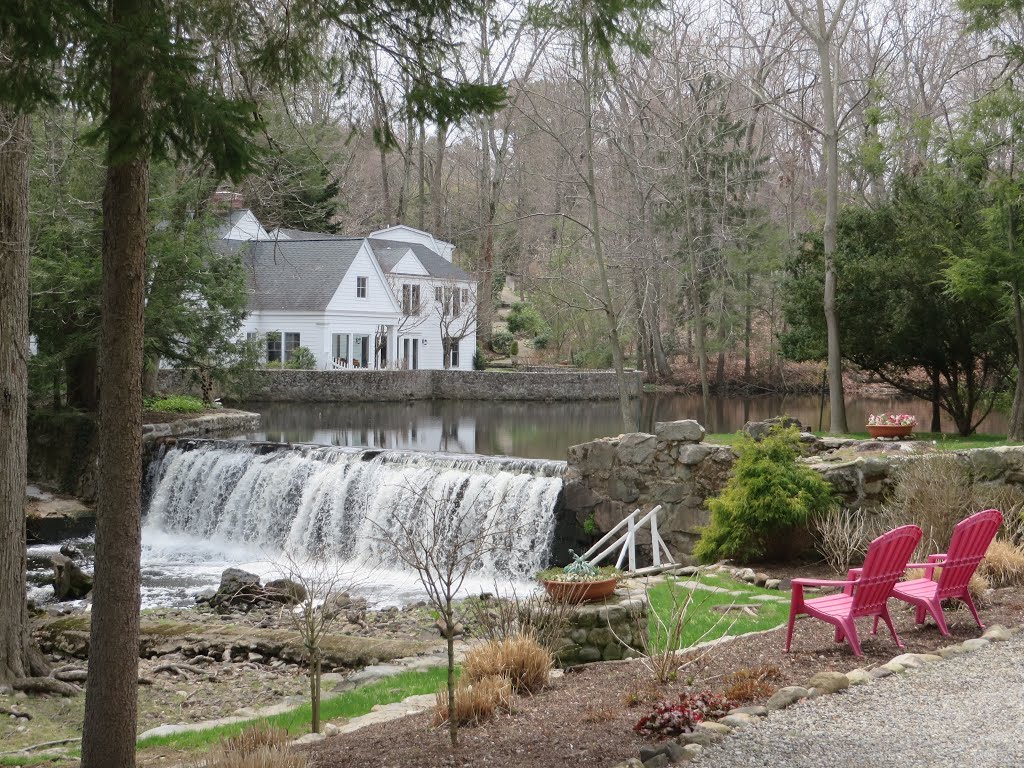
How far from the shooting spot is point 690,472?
46.5 feet

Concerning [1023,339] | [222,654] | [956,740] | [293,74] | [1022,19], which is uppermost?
[1022,19]

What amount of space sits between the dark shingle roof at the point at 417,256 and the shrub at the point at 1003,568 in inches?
1262

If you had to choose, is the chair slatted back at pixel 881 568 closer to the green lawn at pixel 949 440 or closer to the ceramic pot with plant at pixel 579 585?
the ceramic pot with plant at pixel 579 585

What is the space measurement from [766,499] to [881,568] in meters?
5.14

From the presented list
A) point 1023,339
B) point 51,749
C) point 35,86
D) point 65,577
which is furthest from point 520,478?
point 35,86

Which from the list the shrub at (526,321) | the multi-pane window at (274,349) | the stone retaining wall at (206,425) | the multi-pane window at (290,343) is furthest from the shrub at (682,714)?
the shrub at (526,321)

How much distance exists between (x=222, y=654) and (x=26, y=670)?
185 cm

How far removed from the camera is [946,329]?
1761cm

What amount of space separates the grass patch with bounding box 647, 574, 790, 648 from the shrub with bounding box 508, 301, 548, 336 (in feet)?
115

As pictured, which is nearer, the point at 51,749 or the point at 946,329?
the point at 51,749

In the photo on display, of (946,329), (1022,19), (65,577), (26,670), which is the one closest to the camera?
(26,670)

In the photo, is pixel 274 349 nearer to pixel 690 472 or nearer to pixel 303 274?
pixel 303 274

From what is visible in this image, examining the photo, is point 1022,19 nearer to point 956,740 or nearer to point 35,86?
point 956,740

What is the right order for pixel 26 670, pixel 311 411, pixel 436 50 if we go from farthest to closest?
pixel 311 411 → pixel 26 670 → pixel 436 50
